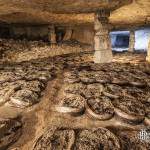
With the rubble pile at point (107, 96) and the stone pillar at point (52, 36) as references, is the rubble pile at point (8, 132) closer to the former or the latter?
the rubble pile at point (107, 96)

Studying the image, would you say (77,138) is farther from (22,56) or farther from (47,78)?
(22,56)

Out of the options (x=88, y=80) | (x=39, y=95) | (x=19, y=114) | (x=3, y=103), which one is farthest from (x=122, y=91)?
(x=3, y=103)

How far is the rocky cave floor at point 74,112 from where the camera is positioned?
231 cm

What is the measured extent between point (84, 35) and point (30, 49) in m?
3.42

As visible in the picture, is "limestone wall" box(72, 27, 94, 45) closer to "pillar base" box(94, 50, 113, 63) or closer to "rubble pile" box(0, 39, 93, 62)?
"rubble pile" box(0, 39, 93, 62)

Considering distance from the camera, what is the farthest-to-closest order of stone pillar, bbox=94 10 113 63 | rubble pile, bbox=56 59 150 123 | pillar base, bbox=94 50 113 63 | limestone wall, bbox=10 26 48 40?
1. limestone wall, bbox=10 26 48 40
2. pillar base, bbox=94 50 113 63
3. stone pillar, bbox=94 10 113 63
4. rubble pile, bbox=56 59 150 123

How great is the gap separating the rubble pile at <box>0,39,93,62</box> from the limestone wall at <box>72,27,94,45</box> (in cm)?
72

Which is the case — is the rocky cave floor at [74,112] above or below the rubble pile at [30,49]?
below

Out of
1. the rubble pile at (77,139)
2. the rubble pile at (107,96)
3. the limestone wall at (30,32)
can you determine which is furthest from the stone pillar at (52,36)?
the rubble pile at (77,139)

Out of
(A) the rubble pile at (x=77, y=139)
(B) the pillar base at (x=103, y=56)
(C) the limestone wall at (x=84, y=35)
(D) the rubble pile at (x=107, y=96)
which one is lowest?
(A) the rubble pile at (x=77, y=139)

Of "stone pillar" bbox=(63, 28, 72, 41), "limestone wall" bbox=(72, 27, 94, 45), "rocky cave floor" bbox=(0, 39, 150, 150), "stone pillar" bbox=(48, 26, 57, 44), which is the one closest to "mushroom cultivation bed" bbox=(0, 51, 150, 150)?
"rocky cave floor" bbox=(0, 39, 150, 150)

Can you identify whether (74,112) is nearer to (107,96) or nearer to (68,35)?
(107,96)

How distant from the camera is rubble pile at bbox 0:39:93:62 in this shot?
768cm

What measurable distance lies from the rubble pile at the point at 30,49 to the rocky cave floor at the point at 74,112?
11.9ft
